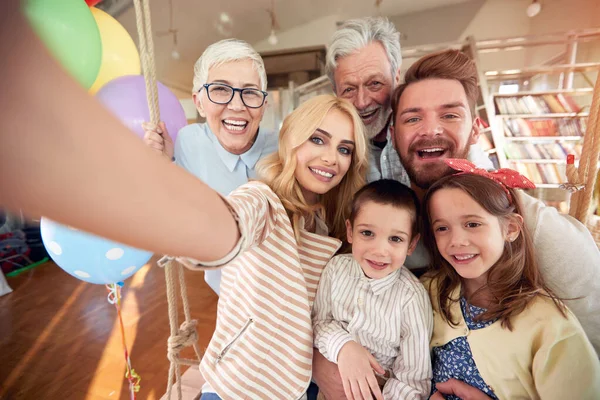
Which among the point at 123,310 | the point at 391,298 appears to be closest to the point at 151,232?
the point at 391,298

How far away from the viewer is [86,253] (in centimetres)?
155

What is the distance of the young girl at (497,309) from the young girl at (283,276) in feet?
1.24

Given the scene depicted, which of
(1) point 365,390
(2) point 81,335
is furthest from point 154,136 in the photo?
(2) point 81,335

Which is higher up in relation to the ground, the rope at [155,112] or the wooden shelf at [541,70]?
the wooden shelf at [541,70]

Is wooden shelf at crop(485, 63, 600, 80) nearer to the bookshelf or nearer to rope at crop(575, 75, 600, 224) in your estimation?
the bookshelf

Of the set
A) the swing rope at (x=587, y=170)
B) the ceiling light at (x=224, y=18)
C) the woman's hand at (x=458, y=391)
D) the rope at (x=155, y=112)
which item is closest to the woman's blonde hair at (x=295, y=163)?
the rope at (x=155, y=112)

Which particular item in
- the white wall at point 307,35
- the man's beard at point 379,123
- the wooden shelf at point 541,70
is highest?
the white wall at point 307,35

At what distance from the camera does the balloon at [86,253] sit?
153cm

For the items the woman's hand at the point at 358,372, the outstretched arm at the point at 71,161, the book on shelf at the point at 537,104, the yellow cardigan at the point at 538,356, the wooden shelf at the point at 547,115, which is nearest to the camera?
the outstretched arm at the point at 71,161

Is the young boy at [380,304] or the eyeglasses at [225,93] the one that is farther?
the eyeglasses at [225,93]

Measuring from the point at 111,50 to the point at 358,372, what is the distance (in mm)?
2119

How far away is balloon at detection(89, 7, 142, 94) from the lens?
1.91 meters

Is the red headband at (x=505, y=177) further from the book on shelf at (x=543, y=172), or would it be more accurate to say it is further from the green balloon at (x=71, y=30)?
the book on shelf at (x=543, y=172)

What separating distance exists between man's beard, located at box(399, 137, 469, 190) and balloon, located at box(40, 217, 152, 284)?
4.18 feet
